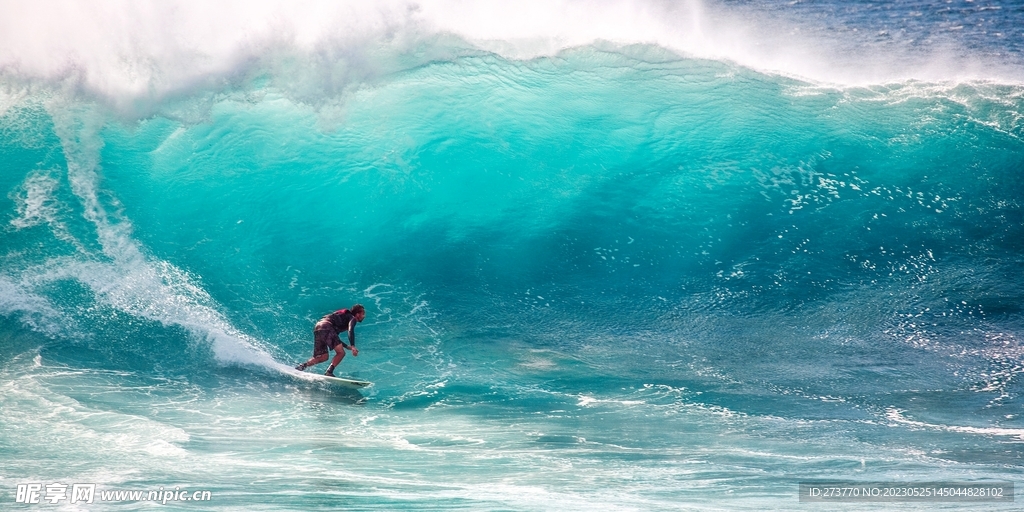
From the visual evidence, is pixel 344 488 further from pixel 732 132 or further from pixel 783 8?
pixel 783 8

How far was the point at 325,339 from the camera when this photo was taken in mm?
8750

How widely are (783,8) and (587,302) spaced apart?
28.9ft

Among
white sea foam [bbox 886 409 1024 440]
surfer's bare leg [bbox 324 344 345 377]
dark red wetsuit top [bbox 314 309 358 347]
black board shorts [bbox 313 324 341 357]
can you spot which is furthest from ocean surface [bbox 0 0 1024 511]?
dark red wetsuit top [bbox 314 309 358 347]

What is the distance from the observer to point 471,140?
465 inches

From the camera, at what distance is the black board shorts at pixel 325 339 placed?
28.7ft

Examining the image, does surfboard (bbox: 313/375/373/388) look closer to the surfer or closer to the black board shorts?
the surfer

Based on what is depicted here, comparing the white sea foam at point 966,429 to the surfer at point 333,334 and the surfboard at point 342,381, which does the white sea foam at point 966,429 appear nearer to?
the surfboard at point 342,381

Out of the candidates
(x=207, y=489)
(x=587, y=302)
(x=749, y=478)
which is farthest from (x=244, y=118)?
(x=749, y=478)

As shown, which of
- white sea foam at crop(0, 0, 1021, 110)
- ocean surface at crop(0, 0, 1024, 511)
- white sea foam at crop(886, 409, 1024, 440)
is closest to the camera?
ocean surface at crop(0, 0, 1024, 511)

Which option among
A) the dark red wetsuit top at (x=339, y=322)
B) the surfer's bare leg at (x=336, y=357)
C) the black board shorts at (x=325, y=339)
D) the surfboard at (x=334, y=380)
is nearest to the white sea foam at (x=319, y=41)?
the dark red wetsuit top at (x=339, y=322)

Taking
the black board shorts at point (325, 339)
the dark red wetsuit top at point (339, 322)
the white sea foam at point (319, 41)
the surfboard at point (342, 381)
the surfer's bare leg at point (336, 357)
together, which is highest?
the white sea foam at point (319, 41)

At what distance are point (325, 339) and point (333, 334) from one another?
10 centimetres

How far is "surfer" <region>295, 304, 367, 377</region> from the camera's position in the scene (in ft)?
28.5

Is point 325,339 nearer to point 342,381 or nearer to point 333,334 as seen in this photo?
point 333,334
